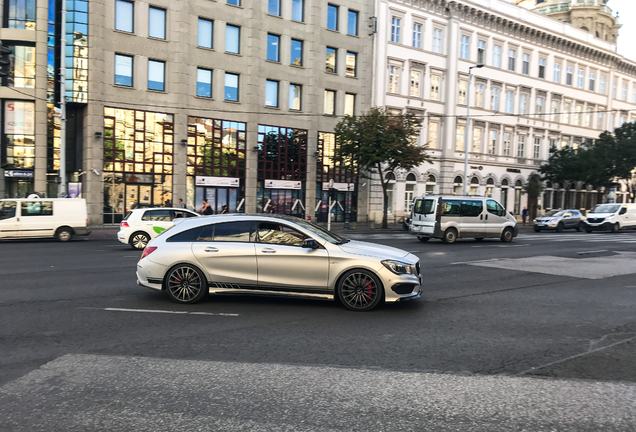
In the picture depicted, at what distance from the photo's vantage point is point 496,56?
48.0 meters

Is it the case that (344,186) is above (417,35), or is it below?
below

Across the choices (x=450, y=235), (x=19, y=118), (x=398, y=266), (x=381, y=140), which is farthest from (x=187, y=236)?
(x=19, y=118)

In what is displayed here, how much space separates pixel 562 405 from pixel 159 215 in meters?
16.2

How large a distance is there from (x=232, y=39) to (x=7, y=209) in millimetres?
18902

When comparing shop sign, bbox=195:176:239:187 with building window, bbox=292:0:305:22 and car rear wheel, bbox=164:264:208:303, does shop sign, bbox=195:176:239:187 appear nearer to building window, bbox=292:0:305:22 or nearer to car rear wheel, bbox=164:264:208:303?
building window, bbox=292:0:305:22

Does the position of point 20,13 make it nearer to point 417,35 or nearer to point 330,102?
point 330,102

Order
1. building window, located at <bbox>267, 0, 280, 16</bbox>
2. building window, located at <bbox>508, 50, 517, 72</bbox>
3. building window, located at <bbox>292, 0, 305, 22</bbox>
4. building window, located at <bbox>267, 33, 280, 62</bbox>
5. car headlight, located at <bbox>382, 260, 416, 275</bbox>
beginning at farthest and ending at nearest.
A: building window, located at <bbox>508, 50, 517, 72</bbox> → building window, located at <bbox>292, 0, 305, 22</bbox> → building window, located at <bbox>267, 33, 280, 62</bbox> → building window, located at <bbox>267, 0, 280, 16</bbox> → car headlight, located at <bbox>382, 260, 416, 275</bbox>

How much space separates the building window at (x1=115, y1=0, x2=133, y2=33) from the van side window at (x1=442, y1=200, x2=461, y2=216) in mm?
20548

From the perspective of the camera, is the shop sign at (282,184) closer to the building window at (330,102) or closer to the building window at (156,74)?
the building window at (330,102)

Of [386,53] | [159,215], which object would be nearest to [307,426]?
[159,215]

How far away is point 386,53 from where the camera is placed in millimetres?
40125

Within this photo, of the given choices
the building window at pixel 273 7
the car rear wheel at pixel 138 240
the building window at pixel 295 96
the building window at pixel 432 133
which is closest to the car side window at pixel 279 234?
the car rear wheel at pixel 138 240

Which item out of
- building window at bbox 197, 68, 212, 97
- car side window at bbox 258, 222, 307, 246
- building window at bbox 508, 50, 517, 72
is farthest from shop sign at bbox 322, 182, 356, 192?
car side window at bbox 258, 222, 307, 246

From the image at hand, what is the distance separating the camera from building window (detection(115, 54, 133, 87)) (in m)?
30.0
